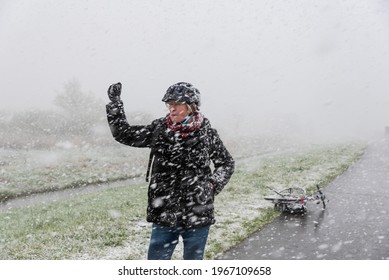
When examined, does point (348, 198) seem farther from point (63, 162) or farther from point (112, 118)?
point (63, 162)

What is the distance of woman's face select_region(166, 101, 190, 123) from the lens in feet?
11.0

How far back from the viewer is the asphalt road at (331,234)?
241 inches

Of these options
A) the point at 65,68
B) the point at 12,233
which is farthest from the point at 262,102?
the point at 12,233

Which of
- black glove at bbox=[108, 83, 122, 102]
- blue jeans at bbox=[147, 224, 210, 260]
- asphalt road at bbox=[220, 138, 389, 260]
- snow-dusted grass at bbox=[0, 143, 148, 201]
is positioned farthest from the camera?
snow-dusted grass at bbox=[0, 143, 148, 201]

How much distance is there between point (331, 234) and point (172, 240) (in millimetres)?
4514

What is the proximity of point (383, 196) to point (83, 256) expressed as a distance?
8.23m

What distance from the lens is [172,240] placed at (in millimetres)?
3590

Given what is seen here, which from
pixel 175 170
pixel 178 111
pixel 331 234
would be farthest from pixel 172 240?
pixel 331 234

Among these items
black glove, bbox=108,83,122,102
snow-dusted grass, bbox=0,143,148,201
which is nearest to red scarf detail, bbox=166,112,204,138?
black glove, bbox=108,83,122,102

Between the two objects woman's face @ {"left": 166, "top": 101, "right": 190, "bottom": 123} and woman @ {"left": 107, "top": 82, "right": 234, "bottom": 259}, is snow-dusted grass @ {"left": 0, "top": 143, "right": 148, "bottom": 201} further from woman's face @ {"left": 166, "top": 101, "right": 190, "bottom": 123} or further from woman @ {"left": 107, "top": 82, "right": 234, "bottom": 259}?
woman's face @ {"left": 166, "top": 101, "right": 190, "bottom": 123}

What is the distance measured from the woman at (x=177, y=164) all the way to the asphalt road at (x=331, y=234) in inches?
115

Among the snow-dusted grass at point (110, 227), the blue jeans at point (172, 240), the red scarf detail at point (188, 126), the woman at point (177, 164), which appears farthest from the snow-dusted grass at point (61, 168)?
the red scarf detail at point (188, 126)

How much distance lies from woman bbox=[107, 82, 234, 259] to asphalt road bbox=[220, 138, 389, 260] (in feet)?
9.62

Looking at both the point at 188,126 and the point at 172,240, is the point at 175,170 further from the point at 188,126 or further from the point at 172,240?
the point at 172,240
